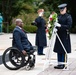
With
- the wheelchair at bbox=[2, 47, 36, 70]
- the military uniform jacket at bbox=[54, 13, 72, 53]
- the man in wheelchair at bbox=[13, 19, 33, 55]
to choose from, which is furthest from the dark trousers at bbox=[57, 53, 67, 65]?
the man in wheelchair at bbox=[13, 19, 33, 55]

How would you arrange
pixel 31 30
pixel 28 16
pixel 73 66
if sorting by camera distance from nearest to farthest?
pixel 73 66 → pixel 31 30 → pixel 28 16

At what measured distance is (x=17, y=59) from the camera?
10.3 meters

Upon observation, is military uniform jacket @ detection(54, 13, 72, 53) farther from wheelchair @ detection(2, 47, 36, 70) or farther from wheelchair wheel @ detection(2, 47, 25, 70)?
wheelchair wheel @ detection(2, 47, 25, 70)

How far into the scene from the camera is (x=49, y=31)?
33.3ft

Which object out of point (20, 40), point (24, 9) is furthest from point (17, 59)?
point (24, 9)

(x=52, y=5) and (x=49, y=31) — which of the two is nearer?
(x=49, y=31)

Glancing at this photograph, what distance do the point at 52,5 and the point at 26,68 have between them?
29.1 m

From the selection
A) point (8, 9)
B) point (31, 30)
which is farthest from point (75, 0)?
point (8, 9)

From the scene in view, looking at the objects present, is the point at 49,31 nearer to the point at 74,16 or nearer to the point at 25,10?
the point at 74,16

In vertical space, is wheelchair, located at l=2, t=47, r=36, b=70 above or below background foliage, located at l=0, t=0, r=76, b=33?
below

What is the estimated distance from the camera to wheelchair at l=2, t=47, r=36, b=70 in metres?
10.1

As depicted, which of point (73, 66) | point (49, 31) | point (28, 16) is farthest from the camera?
point (28, 16)

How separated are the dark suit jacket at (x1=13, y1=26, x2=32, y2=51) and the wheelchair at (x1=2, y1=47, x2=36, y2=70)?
6.0 inches

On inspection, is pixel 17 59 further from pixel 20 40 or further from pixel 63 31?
pixel 63 31
